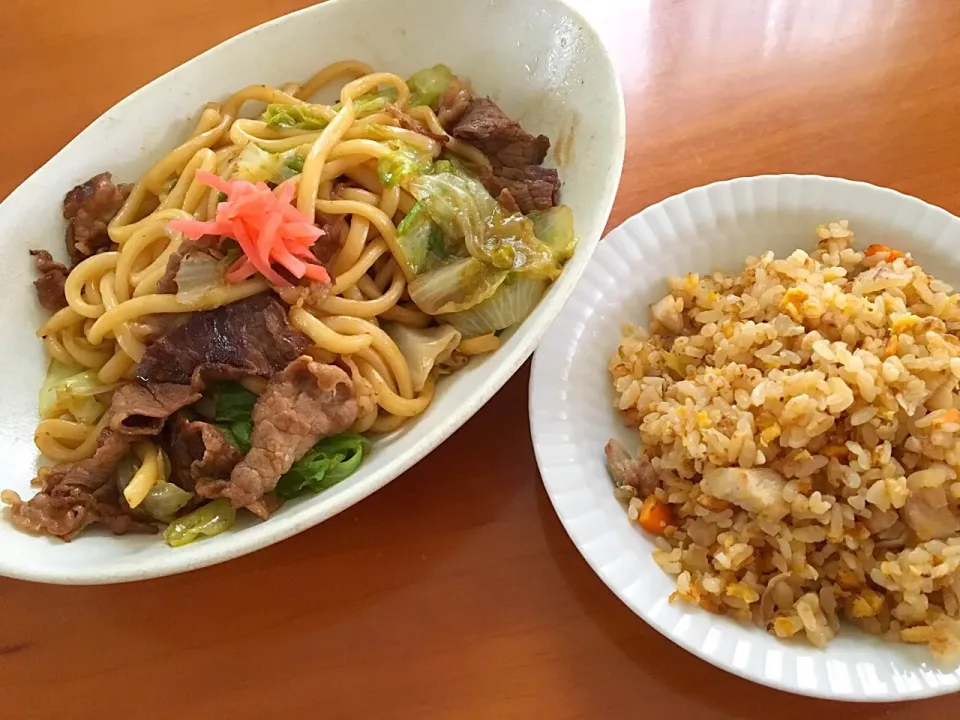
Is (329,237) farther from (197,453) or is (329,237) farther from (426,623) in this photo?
(426,623)

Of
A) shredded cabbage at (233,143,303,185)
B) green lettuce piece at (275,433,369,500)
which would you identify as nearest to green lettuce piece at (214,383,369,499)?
green lettuce piece at (275,433,369,500)

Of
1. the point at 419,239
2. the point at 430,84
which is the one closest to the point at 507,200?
the point at 419,239

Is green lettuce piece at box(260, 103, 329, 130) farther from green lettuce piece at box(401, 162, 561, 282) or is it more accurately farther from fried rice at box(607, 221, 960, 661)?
fried rice at box(607, 221, 960, 661)

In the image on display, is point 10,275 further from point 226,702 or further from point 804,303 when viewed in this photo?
point 804,303

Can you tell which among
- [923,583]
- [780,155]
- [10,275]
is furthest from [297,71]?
[923,583]

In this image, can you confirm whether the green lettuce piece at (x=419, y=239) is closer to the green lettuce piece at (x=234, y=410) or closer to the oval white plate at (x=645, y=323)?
the oval white plate at (x=645, y=323)

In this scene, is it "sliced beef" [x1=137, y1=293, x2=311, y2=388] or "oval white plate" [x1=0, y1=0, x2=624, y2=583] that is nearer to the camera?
"oval white plate" [x1=0, y1=0, x2=624, y2=583]
